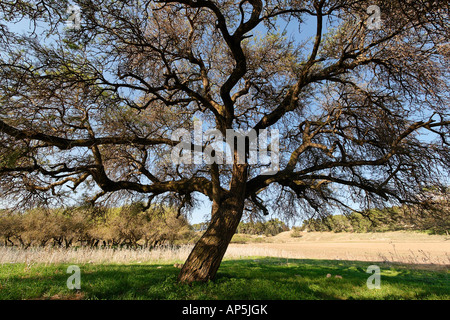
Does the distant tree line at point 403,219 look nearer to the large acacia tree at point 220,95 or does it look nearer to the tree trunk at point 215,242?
the large acacia tree at point 220,95

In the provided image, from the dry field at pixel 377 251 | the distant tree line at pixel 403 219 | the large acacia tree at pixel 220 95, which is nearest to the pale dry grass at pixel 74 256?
the large acacia tree at pixel 220 95

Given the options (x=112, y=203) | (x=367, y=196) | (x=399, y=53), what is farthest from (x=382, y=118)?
(x=112, y=203)

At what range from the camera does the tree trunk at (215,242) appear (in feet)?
14.7

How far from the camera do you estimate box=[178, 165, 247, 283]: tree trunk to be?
4.48 meters

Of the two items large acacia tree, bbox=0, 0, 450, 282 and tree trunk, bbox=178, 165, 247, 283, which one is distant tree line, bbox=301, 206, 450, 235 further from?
tree trunk, bbox=178, 165, 247, 283

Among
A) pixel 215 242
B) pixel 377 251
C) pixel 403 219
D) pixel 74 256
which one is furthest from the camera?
pixel 377 251

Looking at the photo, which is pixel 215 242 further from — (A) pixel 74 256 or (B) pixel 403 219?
(A) pixel 74 256

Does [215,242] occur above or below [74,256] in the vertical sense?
above

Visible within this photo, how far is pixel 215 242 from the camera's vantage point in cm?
470

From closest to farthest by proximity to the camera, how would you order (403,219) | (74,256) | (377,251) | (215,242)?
1. (215,242)
2. (403,219)
3. (74,256)
4. (377,251)

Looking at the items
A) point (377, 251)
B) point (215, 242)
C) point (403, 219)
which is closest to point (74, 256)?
point (215, 242)
